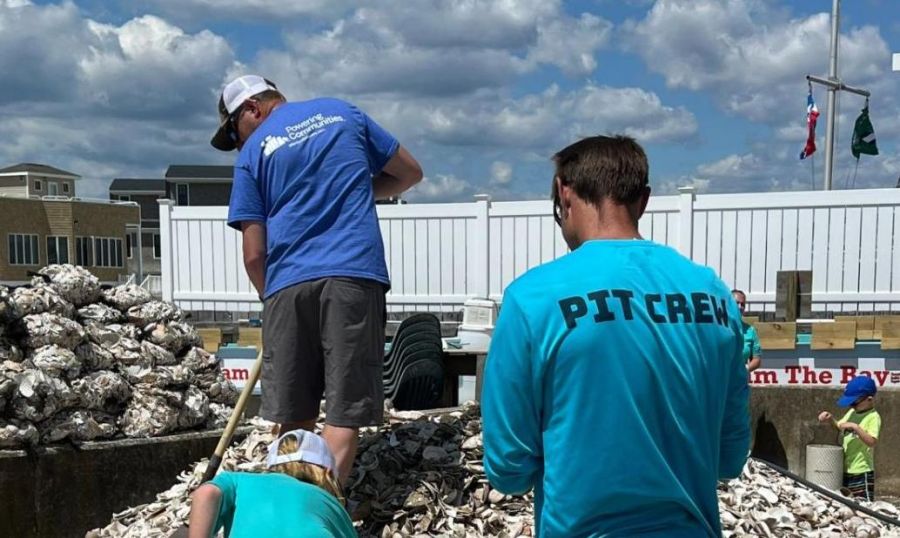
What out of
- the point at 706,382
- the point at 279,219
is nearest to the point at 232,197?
the point at 279,219

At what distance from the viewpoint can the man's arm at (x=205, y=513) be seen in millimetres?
2676

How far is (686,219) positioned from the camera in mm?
11773

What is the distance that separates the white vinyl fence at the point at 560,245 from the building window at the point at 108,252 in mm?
46862

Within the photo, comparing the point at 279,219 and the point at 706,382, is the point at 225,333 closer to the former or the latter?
the point at 279,219

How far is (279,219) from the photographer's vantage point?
12.0 ft

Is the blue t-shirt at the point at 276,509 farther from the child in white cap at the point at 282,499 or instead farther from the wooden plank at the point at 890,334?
the wooden plank at the point at 890,334

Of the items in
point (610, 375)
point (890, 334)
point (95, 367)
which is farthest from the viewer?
point (890, 334)

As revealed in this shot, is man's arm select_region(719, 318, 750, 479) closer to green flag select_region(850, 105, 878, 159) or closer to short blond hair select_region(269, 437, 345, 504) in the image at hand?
short blond hair select_region(269, 437, 345, 504)

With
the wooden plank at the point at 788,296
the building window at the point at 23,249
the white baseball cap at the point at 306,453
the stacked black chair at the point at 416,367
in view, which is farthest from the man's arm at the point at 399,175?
the building window at the point at 23,249

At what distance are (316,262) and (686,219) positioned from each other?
8.97m

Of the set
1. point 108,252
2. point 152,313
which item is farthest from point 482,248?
point 108,252

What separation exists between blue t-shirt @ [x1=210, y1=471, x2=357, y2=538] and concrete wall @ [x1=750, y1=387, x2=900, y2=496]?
18.6 ft

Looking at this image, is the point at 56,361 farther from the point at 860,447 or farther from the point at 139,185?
the point at 139,185

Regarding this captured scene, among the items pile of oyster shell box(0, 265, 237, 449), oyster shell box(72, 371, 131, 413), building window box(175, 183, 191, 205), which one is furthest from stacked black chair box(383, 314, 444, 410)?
building window box(175, 183, 191, 205)
